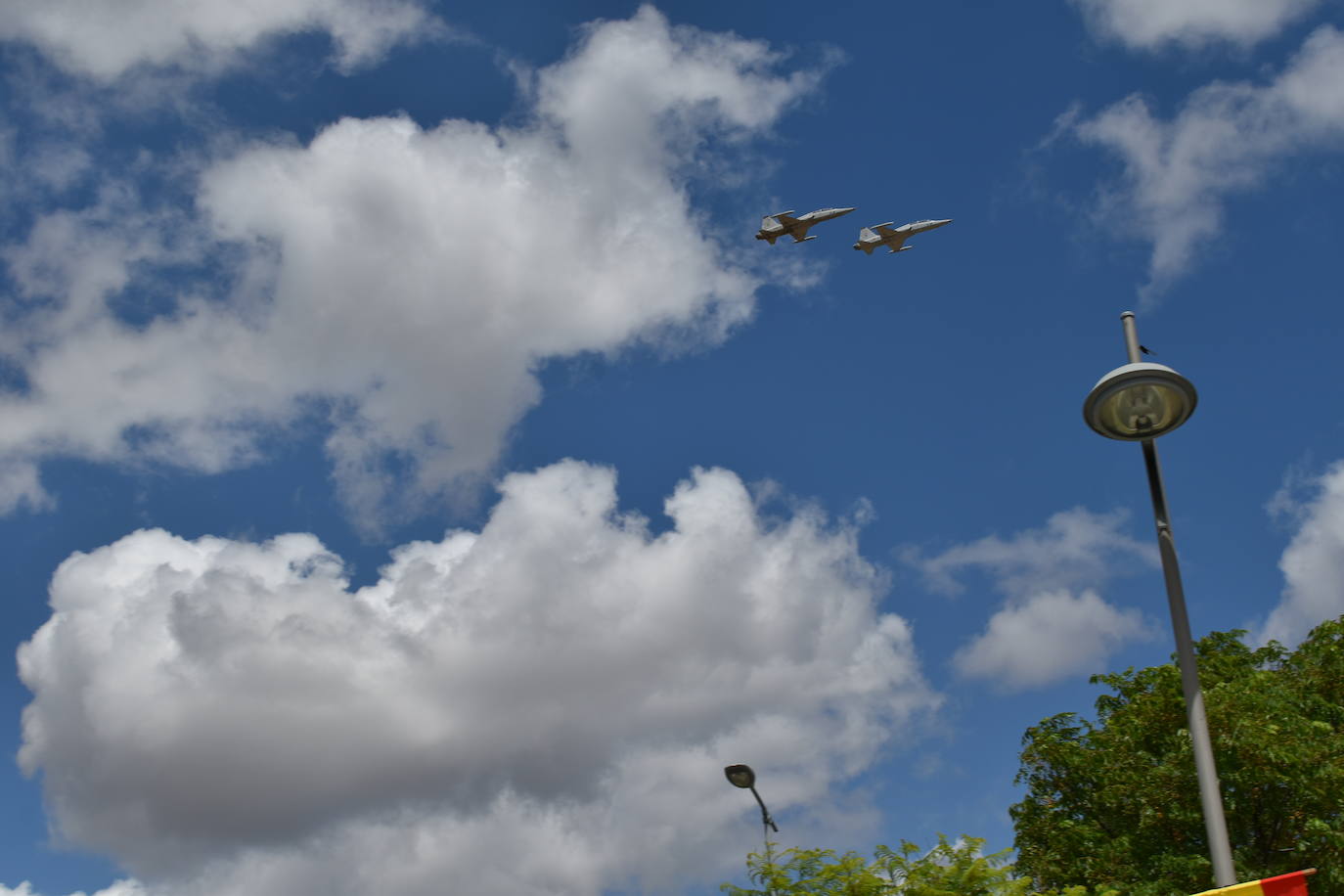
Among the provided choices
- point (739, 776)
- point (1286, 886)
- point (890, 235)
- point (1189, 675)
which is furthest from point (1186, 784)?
point (890, 235)

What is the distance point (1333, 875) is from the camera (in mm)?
21984

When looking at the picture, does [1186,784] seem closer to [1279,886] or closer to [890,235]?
[1279,886]

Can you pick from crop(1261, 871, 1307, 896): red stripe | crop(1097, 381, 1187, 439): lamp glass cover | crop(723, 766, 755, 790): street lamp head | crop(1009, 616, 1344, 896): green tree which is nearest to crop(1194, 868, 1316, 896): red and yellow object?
crop(1261, 871, 1307, 896): red stripe

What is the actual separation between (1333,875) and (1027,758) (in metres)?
8.72

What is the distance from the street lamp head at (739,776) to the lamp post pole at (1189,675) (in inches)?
533

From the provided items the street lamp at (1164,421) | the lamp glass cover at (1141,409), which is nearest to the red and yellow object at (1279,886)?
the street lamp at (1164,421)

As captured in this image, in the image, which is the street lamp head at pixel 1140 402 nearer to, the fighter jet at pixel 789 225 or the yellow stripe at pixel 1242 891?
the yellow stripe at pixel 1242 891

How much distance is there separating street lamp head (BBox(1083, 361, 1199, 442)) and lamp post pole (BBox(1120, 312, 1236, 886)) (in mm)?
235

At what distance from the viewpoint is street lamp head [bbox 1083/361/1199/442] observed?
870 centimetres

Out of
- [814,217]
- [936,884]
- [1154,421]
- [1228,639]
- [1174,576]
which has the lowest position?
[936,884]

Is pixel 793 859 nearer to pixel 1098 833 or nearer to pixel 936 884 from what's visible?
pixel 936 884

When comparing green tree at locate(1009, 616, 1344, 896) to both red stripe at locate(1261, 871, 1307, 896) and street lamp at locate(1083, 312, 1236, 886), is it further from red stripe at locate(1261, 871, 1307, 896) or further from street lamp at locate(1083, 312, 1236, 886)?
red stripe at locate(1261, 871, 1307, 896)

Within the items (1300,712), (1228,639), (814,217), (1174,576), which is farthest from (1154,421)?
(814,217)

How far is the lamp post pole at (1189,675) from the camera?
26.5 ft
